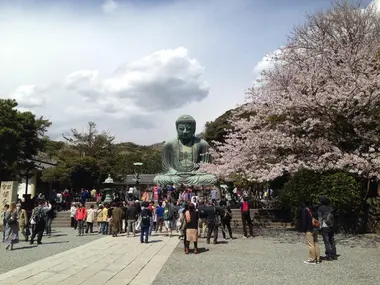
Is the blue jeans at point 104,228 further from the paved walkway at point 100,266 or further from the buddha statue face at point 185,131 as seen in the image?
the buddha statue face at point 185,131

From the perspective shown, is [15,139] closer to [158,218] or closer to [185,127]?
[185,127]

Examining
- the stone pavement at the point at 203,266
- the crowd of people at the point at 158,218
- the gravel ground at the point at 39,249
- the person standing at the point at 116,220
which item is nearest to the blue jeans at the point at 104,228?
the crowd of people at the point at 158,218

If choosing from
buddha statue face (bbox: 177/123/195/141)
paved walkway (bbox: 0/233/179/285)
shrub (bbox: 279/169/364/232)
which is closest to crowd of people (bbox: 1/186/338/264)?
paved walkway (bbox: 0/233/179/285)

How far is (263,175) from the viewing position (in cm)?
1652

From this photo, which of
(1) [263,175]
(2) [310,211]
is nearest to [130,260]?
(2) [310,211]

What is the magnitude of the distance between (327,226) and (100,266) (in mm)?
6154

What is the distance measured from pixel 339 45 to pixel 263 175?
7.21 meters

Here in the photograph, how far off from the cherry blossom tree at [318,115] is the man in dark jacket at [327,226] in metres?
4.75

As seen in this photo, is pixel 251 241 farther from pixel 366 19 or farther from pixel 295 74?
pixel 366 19

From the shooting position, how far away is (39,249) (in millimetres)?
13508

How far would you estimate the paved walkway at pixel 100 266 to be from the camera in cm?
862

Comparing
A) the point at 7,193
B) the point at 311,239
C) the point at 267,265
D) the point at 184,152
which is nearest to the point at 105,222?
the point at 7,193

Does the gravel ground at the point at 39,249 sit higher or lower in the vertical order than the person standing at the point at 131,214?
lower

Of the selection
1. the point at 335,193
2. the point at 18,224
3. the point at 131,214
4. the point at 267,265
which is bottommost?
the point at 267,265
